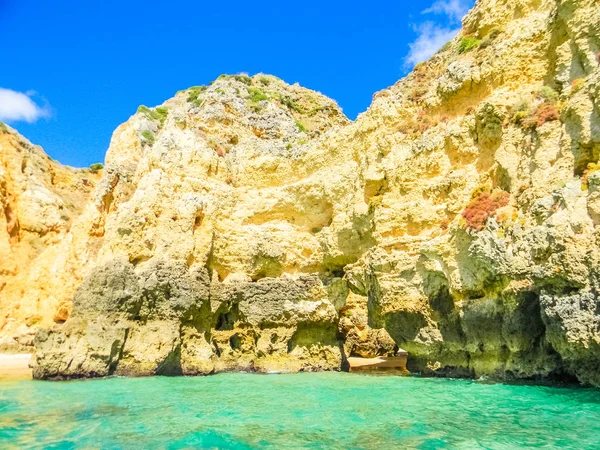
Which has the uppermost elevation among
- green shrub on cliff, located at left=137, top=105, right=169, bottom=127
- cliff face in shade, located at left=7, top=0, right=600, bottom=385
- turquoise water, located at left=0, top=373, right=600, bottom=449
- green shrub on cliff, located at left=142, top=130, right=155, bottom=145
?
green shrub on cliff, located at left=137, top=105, right=169, bottom=127

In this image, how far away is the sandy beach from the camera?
23.4m

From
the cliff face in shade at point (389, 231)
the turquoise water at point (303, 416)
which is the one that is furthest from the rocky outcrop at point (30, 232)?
the turquoise water at point (303, 416)

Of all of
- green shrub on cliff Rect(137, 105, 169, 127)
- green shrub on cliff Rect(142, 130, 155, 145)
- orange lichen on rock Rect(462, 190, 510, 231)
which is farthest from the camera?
green shrub on cliff Rect(137, 105, 169, 127)

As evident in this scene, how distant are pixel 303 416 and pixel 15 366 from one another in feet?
70.5

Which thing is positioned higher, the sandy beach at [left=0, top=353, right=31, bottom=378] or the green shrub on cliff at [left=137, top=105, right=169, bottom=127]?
the green shrub on cliff at [left=137, top=105, right=169, bottom=127]

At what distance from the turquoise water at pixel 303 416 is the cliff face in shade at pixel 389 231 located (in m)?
2.32

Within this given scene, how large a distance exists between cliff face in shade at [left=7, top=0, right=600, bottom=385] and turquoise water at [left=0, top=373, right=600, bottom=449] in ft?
7.63

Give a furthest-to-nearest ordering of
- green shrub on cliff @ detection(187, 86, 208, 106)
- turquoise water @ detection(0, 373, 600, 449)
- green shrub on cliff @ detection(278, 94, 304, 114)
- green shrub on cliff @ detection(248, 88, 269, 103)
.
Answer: green shrub on cliff @ detection(278, 94, 304, 114) < green shrub on cliff @ detection(187, 86, 208, 106) < green shrub on cliff @ detection(248, 88, 269, 103) < turquoise water @ detection(0, 373, 600, 449)

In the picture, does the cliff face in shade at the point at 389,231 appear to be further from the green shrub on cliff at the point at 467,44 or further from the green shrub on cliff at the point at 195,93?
the green shrub on cliff at the point at 195,93

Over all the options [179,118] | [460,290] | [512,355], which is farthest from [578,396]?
[179,118]

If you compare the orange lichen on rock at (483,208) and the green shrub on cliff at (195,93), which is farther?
the green shrub on cliff at (195,93)

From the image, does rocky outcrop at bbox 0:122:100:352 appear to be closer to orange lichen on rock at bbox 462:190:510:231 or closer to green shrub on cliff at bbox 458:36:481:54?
orange lichen on rock at bbox 462:190:510:231

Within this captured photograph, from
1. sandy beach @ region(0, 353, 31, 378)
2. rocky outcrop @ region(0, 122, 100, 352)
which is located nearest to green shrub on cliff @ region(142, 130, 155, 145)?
rocky outcrop @ region(0, 122, 100, 352)

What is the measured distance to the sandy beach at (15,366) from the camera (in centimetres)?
2342
